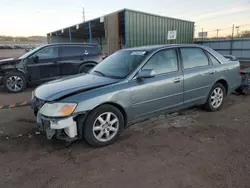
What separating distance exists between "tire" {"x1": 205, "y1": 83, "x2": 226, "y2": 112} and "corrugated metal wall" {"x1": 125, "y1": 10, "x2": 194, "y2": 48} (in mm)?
10460

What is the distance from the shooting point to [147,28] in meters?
15.7

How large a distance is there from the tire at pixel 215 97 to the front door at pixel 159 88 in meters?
0.97

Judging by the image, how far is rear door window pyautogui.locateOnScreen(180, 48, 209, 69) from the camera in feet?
13.6

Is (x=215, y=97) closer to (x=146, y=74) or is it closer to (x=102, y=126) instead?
(x=146, y=74)

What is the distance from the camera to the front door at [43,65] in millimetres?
7504

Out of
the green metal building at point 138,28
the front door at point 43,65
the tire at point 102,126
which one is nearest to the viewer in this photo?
the tire at point 102,126

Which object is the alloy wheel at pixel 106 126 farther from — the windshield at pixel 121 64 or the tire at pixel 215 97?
the tire at pixel 215 97

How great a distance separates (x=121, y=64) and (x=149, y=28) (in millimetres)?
12934

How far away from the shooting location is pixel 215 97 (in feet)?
15.5

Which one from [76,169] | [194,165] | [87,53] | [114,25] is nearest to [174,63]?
[194,165]

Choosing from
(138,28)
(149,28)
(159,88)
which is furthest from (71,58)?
(149,28)

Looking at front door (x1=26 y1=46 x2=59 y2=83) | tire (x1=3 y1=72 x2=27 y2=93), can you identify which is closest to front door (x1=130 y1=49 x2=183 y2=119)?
front door (x1=26 y1=46 x2=59 y2=83)

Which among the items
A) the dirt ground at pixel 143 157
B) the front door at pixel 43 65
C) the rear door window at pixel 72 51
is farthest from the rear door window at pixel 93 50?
the dirt ground at pixel 143 157

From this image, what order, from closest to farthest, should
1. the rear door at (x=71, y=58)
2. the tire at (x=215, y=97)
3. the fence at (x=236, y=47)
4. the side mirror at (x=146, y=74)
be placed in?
the side mirror at (x=146, y=74), the tire at (x=215, y=97), the rear door at (x=71, y=58), the fence at (x=236, y=47)
